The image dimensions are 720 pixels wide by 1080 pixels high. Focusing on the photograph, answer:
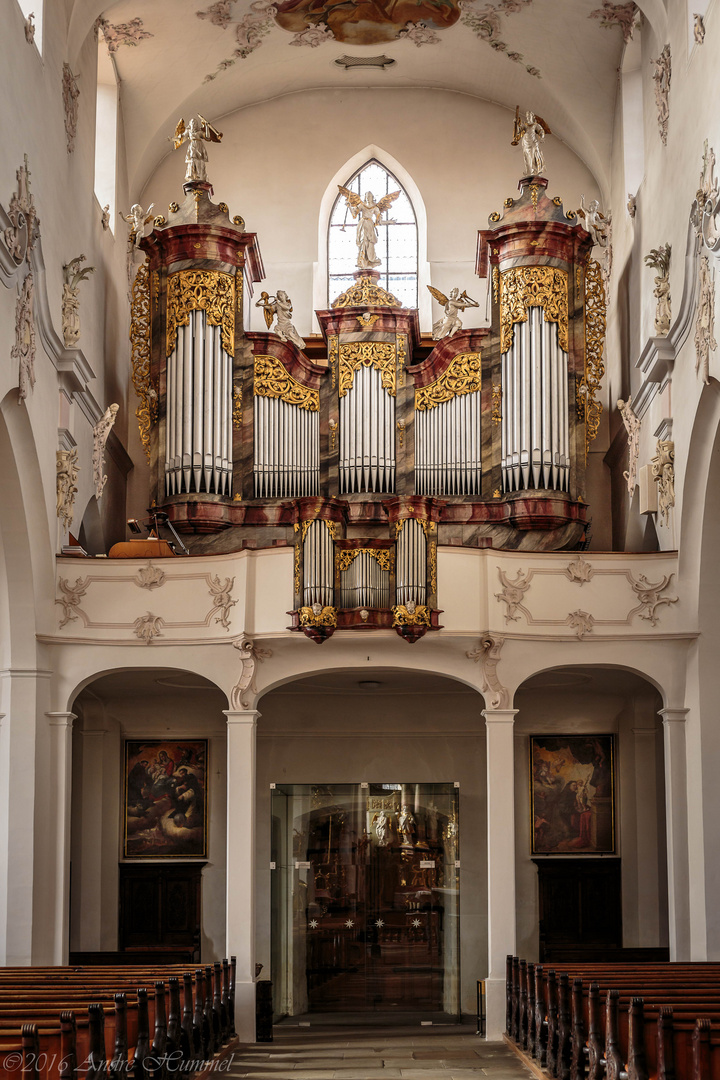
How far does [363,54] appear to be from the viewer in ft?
64.0

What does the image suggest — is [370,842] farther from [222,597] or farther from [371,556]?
[371,556]

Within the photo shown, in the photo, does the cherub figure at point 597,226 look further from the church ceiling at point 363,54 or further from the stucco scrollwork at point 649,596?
the stucco scrollwork at point 649,596

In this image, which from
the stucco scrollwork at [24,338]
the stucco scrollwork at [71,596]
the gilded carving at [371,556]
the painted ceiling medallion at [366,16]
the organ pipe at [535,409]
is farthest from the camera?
the painted ceiling medallion at [366,16]

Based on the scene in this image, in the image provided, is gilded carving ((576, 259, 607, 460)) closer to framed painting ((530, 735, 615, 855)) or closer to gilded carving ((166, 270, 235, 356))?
→ framed painting ((530, 735, 615, 855))

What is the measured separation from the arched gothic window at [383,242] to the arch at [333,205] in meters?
0.08

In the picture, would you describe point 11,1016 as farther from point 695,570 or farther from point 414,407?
point 414,407

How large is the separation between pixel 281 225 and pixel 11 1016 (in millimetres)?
13904

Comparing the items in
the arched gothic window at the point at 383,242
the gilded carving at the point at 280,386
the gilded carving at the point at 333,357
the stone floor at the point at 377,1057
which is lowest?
the stone floor at the point at 377,1057

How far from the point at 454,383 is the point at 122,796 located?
6.96 metres

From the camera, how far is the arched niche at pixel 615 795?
1723 centimetres

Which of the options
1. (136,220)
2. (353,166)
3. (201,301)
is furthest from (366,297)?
(353,166)

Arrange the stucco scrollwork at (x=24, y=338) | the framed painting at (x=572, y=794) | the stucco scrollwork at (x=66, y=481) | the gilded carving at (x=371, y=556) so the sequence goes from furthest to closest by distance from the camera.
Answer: the framed painting at (x=572, y=794)
the stucco scrollwork at (x=66, y=481)
the gilded carving at (x=371, y=556)
the stucco scrollwork at (x=24, y=338)

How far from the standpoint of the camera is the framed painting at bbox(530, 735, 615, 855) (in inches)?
697

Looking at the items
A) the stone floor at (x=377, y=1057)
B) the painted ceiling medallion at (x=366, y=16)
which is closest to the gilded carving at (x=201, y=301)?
the painted ceiling medallion at (x=366, y=16)
